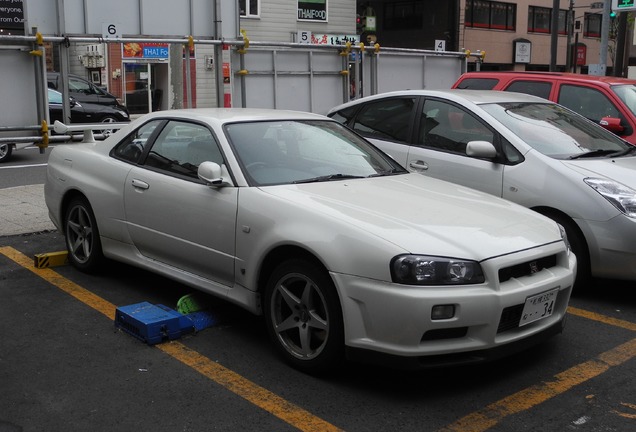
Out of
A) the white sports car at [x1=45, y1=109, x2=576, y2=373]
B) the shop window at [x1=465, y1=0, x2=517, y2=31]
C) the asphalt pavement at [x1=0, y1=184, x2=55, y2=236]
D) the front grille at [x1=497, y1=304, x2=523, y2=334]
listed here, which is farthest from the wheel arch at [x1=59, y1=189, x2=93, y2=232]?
the shop window at [x1=465, y1=0, x2=517, y2=31]

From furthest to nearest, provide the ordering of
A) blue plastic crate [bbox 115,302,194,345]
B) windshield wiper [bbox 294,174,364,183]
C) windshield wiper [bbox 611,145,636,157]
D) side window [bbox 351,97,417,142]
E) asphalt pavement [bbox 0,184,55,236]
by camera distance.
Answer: asphalt pavement [bbox 0,184,55,236] < side window [bbox 351,97,417,142] < windshield wiper [bbox 611,145,636,157] < windshield wiper [bbox 294,174,364,183] < blue plastic crate [bbox 115,302,194,345]

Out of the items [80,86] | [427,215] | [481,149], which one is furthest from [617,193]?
[80,86]

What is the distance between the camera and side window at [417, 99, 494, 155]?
6.67 m

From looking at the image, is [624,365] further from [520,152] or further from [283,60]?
[283,60]

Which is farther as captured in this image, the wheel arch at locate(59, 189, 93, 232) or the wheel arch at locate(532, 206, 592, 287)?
the wheel arch at locate(59, 189, 93, 232)

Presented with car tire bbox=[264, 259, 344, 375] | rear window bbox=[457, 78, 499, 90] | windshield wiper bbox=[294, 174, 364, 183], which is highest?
rear window bbox=[457, 78, 499, 90]

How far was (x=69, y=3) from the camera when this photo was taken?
10328mm

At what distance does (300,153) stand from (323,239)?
1.25m

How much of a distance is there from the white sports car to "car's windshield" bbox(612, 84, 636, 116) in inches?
158

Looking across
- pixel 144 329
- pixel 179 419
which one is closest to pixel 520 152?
pixel 144 329

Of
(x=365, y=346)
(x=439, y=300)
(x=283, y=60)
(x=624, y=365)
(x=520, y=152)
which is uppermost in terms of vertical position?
(x=283, y=60)

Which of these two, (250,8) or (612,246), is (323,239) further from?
(250,8)

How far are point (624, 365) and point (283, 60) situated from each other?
908 centimetres

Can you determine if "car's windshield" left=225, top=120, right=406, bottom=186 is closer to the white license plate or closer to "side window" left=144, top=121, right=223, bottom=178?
"side window" left=144, top=121, right=223, bottom=178
